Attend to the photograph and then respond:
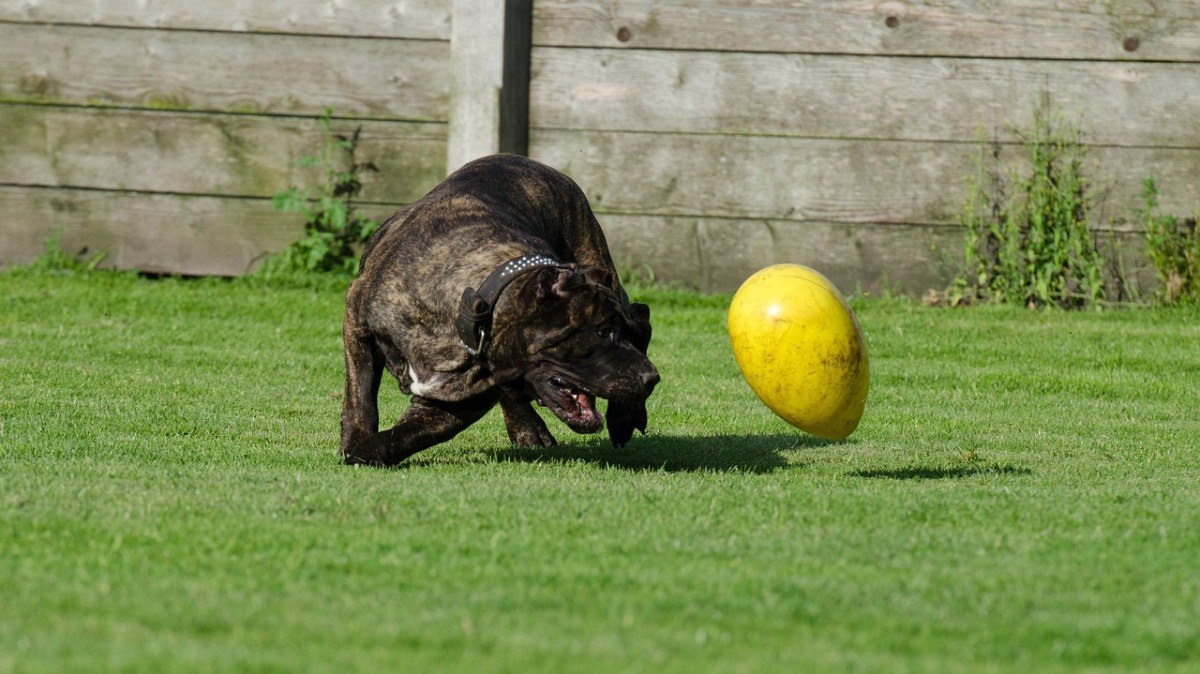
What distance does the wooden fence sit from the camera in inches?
380

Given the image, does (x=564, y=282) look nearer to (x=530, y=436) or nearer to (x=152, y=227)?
(x=530, y=436)

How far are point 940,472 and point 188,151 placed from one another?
251 inches

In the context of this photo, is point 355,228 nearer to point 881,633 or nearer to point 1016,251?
point 1016,251

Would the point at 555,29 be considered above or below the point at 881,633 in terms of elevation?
above

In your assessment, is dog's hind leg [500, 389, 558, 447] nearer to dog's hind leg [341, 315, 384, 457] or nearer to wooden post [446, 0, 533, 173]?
dog's hind leg [341, 315, 384, 457]

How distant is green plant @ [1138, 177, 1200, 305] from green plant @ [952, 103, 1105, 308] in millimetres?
327

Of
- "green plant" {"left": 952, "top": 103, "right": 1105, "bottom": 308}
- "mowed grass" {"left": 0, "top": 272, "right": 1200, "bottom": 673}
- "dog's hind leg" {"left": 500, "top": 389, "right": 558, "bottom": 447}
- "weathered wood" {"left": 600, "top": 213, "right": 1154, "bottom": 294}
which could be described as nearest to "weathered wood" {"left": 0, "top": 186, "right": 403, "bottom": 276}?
"weathered wood" {"left": 600, "top": 213, "right": 1154, "bottom": 294}

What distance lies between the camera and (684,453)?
19.7 ft

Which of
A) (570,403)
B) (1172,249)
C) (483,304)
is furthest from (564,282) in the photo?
(1172,249)

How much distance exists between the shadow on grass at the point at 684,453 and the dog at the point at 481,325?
0.16 m

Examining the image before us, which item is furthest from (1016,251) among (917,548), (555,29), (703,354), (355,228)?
(917,548)

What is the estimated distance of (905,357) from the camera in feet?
28.3

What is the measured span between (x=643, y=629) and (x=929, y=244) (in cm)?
704

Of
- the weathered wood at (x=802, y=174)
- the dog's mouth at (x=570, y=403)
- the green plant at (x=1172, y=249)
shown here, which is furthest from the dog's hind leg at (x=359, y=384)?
the green plant at (x=1172, y=249)
